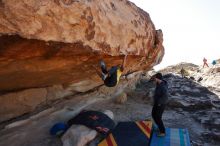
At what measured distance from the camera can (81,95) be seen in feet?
30.6

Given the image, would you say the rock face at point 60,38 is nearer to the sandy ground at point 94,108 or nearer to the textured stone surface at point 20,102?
the textured stone surface at point 20,102

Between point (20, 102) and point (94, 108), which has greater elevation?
point (20, 102)

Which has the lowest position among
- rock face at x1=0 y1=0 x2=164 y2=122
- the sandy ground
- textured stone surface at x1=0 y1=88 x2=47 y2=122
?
the sandy ground

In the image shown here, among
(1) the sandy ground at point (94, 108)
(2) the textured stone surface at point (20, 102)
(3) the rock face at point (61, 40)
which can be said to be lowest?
(1) the sandy ground at point (94, 108)

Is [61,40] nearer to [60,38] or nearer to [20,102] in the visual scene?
[60,38]

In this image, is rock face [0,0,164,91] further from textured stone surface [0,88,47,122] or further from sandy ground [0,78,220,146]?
sandy ground [0,78,220,146]

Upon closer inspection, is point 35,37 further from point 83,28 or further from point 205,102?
point 205,102

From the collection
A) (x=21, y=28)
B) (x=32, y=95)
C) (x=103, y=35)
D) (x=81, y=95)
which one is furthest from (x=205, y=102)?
(x=21, y=28)

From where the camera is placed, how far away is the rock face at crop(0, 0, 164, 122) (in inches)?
165

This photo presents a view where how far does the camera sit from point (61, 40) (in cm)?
489

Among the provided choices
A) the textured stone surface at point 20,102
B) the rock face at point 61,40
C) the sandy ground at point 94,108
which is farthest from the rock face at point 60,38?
the sandy ground at point 94,108

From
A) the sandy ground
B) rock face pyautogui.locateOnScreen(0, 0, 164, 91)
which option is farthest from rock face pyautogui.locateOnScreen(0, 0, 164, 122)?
the sandy ground

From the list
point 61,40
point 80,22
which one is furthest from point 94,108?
point 61,40

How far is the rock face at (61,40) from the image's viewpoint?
13.7 ft
